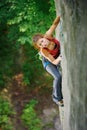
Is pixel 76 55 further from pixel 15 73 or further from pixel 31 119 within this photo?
pixel 15 73

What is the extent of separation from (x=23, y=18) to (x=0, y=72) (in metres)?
3.94

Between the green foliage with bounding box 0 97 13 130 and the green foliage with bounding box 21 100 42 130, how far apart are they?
50 centimetres

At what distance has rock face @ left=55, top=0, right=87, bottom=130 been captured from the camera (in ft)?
15.1

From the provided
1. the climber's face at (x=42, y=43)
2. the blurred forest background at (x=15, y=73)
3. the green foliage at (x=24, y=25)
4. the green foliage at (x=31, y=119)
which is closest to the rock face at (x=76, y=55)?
the climber's face at (x=42, y=43)

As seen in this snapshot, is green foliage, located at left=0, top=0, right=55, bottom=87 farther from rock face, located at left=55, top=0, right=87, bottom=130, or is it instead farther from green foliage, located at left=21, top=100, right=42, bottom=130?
rock face, located at left=55, top=0, right=87, bottom=130

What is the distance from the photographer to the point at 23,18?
11.2m

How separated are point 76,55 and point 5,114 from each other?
9116 millimetres

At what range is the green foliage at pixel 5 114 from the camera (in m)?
13.5

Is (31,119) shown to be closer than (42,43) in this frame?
No

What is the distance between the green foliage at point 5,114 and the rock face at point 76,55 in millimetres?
7746

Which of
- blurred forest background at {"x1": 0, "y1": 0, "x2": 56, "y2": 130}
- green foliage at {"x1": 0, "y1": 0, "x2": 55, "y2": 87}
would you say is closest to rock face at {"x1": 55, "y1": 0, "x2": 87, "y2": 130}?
green foliage at {"x1": 0, "y1": 0, "x2": 55, "y2": 87}

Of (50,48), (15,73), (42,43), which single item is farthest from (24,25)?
(42,43)

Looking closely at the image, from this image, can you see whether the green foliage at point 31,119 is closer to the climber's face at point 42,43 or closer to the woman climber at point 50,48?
the woman climber at point 50,48

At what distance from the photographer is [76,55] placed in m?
4.99
